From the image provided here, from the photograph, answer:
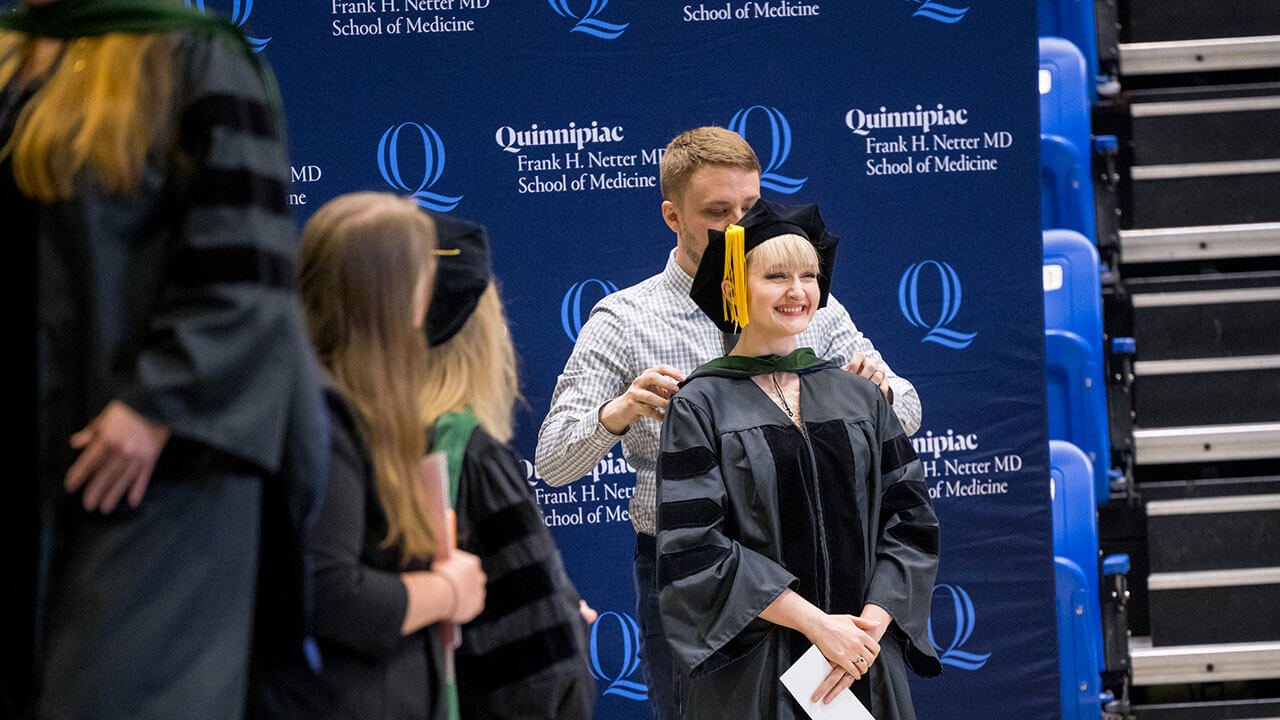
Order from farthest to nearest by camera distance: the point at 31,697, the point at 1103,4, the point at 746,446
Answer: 1. the point at 1103,4
2. the point at 746,446
3. the point at 31,697

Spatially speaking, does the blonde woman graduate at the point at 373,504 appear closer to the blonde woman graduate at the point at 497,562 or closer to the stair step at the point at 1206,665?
the blonde woman graduate at the point at 497,562

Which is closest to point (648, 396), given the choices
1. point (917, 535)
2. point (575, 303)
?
point (917, 535)

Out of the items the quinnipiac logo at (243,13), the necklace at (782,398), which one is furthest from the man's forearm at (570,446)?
the quinnipiac logo at (243,13)

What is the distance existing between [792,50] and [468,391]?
8.77 ft

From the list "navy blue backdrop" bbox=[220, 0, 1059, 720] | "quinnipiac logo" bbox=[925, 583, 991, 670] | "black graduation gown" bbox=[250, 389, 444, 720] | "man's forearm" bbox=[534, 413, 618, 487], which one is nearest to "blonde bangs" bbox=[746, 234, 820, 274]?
"man's forearm" bbox=[534, 413, 618, 487]

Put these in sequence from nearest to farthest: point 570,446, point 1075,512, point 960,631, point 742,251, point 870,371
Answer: point 742,251
point 870,371
point 570,446
point 960,631
point 1075,512

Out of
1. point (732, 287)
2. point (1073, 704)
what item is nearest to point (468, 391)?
Answer: point (732, 287)

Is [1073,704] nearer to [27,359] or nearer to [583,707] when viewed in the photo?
[583,707]

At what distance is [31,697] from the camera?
1627mm

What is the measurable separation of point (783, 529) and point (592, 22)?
7.71 feet

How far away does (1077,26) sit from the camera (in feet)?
18.9

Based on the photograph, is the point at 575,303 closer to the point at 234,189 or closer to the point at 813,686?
the point at 813,686

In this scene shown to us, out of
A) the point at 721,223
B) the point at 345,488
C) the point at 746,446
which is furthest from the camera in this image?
the point at 721,223

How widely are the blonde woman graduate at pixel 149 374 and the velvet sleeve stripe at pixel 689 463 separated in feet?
3.79
